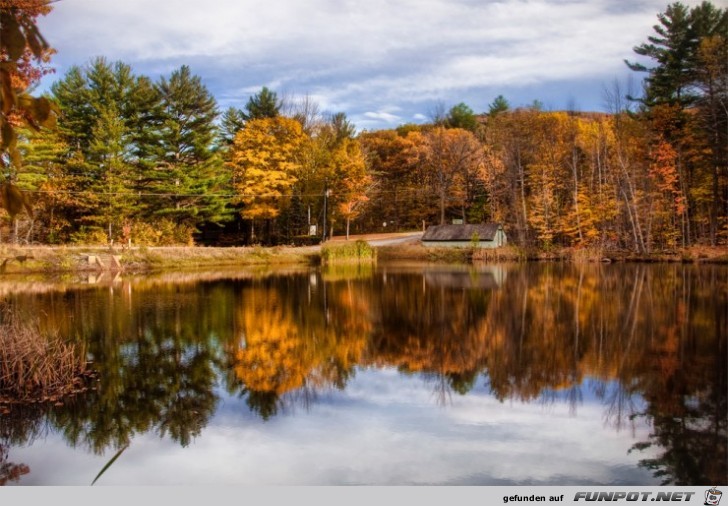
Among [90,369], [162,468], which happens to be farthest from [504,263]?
[162,468]

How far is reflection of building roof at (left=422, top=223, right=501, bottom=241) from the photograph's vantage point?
1221 inches

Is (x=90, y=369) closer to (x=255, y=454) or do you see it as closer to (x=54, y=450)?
(x=54, y=450)

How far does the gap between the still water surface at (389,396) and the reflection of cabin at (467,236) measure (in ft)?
60.3

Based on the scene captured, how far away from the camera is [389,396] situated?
623 cm

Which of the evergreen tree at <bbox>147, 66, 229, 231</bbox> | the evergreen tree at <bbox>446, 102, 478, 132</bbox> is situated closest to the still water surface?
the evergreen tree at <bbox>147, 66, 229, 231</bbox>

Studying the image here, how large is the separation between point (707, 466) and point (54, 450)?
4939mm

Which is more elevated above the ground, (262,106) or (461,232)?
(262,106)

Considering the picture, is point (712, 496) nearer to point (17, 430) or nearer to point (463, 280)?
point (17, 430)

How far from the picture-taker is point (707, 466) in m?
4.17

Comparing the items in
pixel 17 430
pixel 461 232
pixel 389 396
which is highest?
pixel 461 232

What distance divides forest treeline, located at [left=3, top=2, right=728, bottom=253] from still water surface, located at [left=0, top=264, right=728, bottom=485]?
1428 centimetres

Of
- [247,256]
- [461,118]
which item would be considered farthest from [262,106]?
[461,118]

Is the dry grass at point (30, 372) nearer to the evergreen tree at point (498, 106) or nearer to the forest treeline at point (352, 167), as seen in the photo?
the forest treeline at point (352, 167)

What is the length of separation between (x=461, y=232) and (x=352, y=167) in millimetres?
7162
